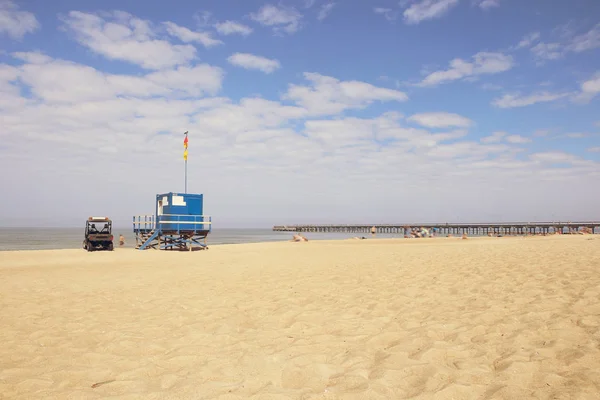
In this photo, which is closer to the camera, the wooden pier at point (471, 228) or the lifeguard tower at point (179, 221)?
the lifeguard tower at point (179, 221)

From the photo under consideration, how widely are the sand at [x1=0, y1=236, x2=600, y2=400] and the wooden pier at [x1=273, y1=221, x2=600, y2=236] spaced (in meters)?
65.0

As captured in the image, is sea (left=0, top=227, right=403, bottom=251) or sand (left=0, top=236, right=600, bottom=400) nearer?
sand (left=0, top=236, right=600, bottom=400)

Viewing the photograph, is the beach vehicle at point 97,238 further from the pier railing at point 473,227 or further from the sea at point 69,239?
the pier railing at point 473,227

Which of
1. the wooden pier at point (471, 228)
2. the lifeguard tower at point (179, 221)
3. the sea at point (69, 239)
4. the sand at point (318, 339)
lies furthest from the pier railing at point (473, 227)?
the sand at point (318, 339)

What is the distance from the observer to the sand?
13.1ft

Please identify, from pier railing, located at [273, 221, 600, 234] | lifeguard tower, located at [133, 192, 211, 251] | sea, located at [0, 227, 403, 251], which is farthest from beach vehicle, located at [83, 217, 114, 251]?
pier railing, located at [273, 221, 600, 234]

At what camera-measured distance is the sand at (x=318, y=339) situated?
13.1 ft

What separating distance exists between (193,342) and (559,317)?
5250 millimetres

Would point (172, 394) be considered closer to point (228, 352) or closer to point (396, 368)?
point (228, 352)

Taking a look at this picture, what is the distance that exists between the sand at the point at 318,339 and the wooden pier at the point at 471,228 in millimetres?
65015

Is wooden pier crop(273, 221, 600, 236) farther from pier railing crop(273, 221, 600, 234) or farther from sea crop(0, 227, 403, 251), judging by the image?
sea crop(0, 227, 403, 251)

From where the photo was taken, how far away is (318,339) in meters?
5.55

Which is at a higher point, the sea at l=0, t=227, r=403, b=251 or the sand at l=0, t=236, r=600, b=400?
the sand at l=0, t=236, r=600, b=400

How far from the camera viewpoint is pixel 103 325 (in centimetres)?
649
